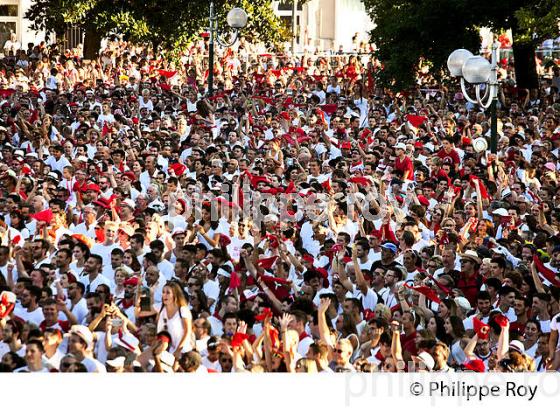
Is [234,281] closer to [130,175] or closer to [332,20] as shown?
[130,175]

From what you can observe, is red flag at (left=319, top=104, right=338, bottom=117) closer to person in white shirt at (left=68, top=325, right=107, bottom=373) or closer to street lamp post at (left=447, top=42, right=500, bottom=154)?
street lamp post at (left=447, top=42, right=500, bottom=154)

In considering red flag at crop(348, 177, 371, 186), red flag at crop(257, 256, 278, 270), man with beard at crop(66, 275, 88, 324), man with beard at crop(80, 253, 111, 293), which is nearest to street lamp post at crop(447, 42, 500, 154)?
red flag at crop(348, 177, 371, 186)

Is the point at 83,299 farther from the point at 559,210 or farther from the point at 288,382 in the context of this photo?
the point at 559,210

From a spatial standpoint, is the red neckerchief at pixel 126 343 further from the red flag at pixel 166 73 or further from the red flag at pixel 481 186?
the red flag at pixel 166 73

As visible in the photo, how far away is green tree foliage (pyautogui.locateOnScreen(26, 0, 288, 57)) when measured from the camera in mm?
33781

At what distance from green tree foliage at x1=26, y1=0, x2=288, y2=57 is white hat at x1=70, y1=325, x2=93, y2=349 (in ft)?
76.8

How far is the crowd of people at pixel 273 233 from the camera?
11.1 metres

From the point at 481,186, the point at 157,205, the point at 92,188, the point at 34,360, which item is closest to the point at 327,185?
the point at 481,186

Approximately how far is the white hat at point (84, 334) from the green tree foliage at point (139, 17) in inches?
921

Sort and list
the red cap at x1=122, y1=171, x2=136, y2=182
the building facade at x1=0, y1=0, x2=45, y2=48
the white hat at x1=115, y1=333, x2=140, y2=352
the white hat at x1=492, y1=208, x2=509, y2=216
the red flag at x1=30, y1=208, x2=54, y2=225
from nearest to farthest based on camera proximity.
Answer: the white hat at x1=115, y1=333, x2=140, y2=352
the red flag at x1=30, y1=208, x2=54, y2=225
the white hat at x1=492, y1=208, x2=509, y2=216
the red cap at x1=122, y1=171, x2=136, y2=182
the building facade at x1=0, y1=0, x2=45, y2=48

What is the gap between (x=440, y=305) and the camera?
12070mm

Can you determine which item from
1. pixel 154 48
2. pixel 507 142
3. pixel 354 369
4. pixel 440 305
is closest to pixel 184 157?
pixel 507 142

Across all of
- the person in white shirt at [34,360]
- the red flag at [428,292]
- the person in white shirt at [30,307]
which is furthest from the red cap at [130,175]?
the person in white shirt at [34,360]

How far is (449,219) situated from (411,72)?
13038mm
